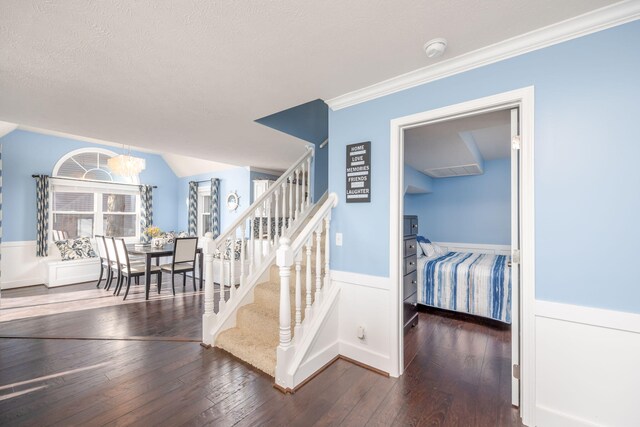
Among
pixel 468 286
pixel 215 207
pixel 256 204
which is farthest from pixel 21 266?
pixel 468 286

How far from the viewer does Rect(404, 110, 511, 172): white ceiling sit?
2.66 metres

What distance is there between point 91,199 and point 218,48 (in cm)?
617

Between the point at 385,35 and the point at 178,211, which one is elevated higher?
the point at 385,35

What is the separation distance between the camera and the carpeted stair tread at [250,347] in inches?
88.0

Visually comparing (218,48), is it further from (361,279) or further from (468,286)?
(468,286)

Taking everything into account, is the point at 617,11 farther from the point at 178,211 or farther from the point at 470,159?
the point at 178,211

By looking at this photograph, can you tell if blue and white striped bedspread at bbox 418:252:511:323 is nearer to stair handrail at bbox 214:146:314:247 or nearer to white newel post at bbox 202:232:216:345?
stair handrail at bbox 214:146:314:247

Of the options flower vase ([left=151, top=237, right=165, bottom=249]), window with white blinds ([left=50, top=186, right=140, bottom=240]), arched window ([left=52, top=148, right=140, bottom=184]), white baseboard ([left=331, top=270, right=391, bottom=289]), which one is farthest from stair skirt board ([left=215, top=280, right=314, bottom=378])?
arched window ([left=52, top=148, right=140, bottom=184])

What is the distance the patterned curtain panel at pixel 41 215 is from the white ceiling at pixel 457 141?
21.6 ft

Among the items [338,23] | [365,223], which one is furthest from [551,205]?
[338,23]

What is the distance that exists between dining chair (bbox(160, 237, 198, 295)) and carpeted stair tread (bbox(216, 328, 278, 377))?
2.45 m

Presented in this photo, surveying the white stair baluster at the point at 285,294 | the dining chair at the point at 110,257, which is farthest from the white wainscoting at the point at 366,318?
the dining chair at the point at 110,257

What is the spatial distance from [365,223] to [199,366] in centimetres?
185

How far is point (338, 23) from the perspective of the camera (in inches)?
58.8
